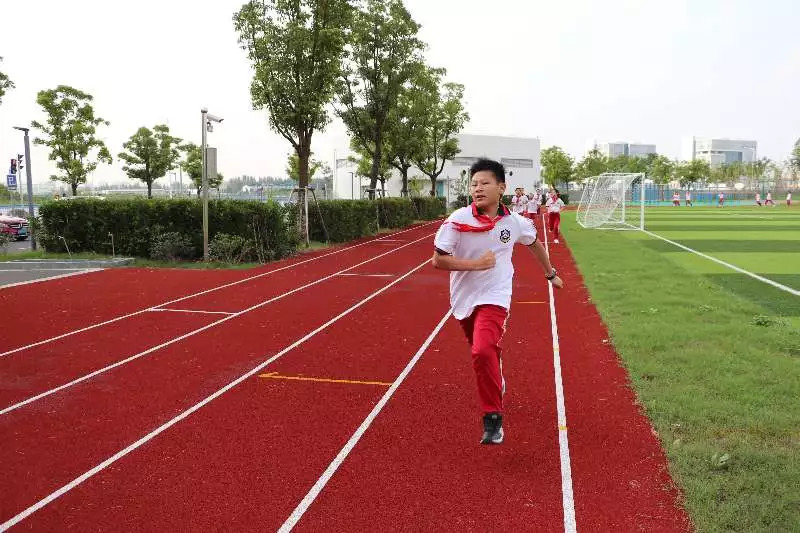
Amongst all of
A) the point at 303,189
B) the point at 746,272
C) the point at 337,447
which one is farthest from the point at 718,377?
the point at 303,189

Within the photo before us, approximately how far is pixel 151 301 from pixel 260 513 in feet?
27.5

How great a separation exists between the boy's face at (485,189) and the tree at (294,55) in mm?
17987

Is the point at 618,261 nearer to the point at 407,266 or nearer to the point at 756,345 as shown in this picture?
the point at 407,266

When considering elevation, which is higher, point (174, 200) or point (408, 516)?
point (174, 200)

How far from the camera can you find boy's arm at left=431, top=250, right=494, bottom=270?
4.38 m

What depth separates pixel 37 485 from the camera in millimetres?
4172

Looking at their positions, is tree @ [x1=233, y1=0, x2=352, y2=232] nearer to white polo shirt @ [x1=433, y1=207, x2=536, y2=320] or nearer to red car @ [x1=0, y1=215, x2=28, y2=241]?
red car @ [x1=0, y1=215, x2=28, y2=241]

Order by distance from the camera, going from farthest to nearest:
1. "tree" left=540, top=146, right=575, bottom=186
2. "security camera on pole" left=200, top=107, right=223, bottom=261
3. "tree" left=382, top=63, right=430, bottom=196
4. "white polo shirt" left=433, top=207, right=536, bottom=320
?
"tree" left=540, top=146, right=575, bottom=186 < "tree" left=382, top=63, right=430, bottom=196 < "security camera on pole" left=200, top=107, right=223, bottom=261 < "white polo shirt" left=433, top=207, right=536, bottom=320

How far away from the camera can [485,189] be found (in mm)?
4504

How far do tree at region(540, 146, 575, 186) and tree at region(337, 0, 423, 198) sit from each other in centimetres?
6737

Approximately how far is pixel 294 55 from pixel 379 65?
1167 cm

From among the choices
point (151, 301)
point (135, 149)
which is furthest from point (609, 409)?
point (135, 149)

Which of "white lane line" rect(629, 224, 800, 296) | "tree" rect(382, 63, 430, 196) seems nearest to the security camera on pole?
"white lane line" rect(629, 224, 800, 296)

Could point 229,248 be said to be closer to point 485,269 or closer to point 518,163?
point 485,269
